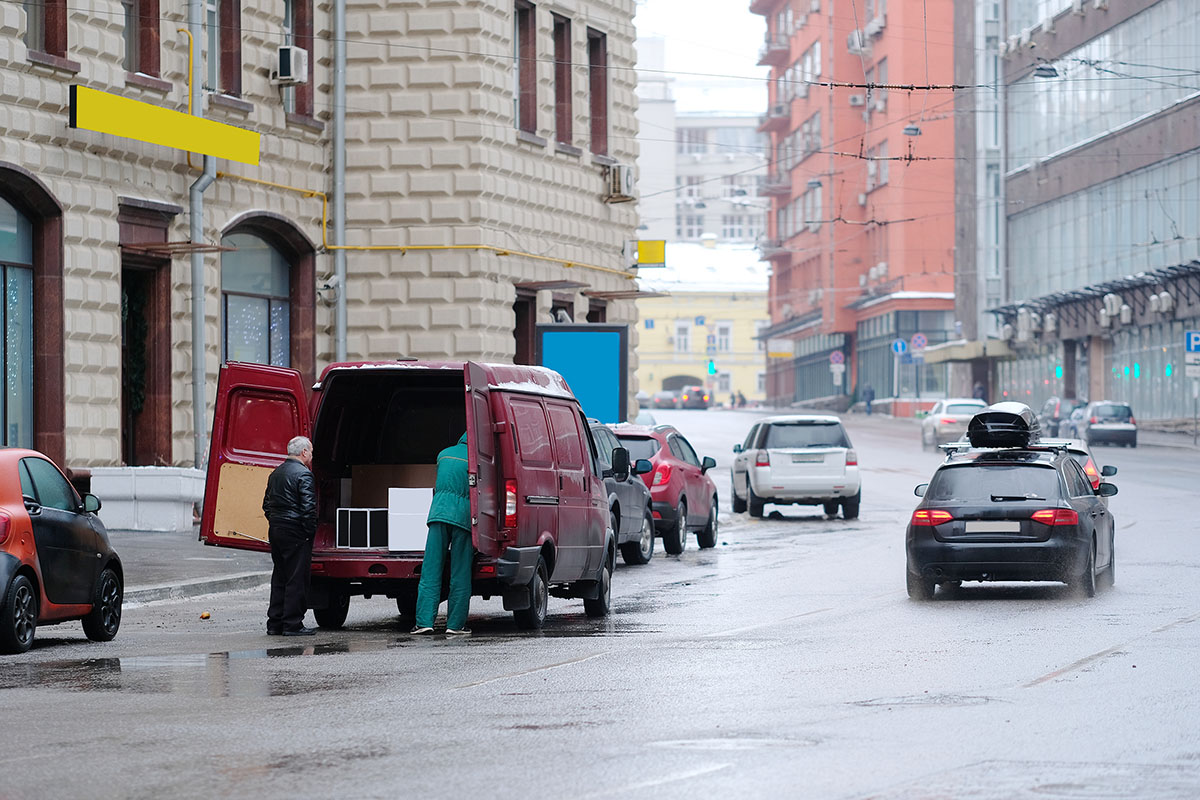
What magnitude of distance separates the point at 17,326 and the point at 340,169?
710cm

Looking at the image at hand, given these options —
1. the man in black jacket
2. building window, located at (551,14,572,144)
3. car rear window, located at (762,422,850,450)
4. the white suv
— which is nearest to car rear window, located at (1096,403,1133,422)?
the white suv

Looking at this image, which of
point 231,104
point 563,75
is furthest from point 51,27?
point 563,75

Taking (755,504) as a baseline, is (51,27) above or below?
above

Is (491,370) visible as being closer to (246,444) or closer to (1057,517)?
(246,444)

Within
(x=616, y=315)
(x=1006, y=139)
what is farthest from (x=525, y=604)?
(x=1006, y=139)

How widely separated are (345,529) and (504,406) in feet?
6.48

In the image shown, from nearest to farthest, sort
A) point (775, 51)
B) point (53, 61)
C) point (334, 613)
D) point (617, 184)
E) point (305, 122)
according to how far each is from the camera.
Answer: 1. point (334, 613)
2. point (53, 61)
3. point (305, 122)
4. point (617, 184)
5. point (775, 51)

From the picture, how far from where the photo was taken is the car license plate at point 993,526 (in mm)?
17531

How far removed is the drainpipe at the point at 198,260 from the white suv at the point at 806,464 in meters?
10.1

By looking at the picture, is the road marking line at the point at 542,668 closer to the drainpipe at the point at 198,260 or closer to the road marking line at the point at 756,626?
the road marking line at the point at 756,626

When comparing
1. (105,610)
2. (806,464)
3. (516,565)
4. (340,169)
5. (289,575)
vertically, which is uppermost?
(340,169)

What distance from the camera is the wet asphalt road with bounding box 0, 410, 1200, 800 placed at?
8.27m

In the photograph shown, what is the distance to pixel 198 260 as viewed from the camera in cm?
2573

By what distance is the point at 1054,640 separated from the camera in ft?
45.6
